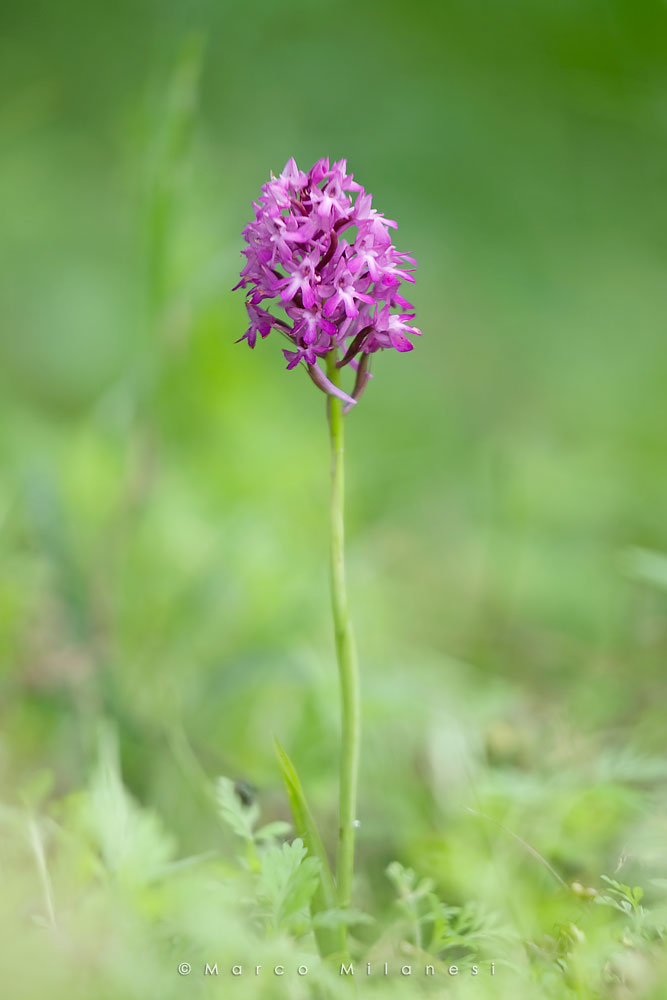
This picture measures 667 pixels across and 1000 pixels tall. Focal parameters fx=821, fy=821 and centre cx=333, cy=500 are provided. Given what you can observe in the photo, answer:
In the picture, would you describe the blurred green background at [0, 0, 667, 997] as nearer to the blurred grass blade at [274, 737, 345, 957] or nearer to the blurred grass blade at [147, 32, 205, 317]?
the blurred grass blade at [147, 32, 205, 317]

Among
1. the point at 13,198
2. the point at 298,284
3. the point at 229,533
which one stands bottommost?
the point at 229,533

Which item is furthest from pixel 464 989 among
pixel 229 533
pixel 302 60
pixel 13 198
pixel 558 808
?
pixel 302 60

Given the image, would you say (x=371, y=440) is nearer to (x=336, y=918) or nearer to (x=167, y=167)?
(x=167, y=167)

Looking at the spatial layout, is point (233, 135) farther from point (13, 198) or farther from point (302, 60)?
point (13, 198)

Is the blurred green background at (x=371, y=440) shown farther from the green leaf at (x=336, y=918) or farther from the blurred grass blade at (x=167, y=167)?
the green leaf at (x=336, y=918)

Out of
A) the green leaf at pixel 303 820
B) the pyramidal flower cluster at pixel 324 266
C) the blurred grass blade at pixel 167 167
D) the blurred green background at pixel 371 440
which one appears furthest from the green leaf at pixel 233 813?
the blurred grass blade at pixel 167 167

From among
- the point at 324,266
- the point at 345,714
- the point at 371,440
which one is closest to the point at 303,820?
the point at 345,714

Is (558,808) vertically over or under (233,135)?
under
